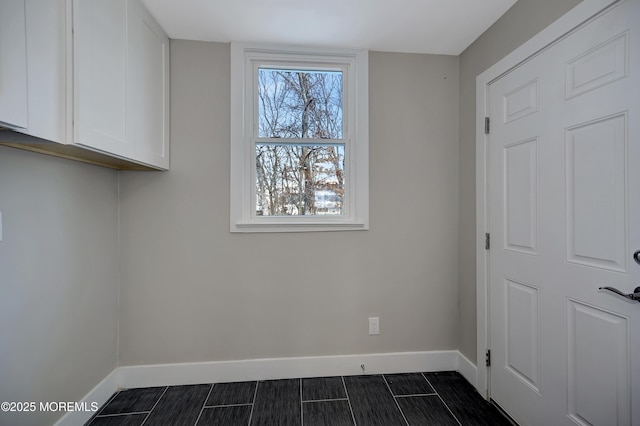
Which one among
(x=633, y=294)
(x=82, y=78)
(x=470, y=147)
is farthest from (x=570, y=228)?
(x=82, y=78)

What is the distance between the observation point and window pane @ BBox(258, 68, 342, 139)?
2170mm

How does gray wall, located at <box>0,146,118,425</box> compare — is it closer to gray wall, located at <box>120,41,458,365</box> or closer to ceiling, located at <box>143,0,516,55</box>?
gray wall, located at <box>120,41,458,365</box>

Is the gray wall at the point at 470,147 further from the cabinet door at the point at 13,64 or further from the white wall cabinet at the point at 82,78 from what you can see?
the cabinet door at the point at 13,64

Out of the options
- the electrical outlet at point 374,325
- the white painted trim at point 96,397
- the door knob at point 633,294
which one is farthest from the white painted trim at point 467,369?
the white painted trim at point 96,397

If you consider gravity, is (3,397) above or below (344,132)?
below

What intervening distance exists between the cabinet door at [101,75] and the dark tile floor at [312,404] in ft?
5.09

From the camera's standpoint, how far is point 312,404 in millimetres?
1825

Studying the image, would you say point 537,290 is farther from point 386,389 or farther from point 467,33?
point 467,33

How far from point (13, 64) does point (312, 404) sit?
2140 mm

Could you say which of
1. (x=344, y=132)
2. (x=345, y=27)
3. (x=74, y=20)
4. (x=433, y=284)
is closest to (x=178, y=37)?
(x=74, y=20)

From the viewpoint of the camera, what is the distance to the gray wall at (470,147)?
5.84ft

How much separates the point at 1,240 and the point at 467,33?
9.12 ft

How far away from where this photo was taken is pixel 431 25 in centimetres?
187

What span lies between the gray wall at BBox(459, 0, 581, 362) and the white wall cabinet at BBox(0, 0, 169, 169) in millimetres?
2149
